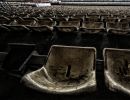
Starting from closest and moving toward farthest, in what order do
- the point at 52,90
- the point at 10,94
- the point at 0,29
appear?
1. the point at 52,90
2. the point at 10,94
3. the point at 0,29

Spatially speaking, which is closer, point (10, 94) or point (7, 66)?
point (10, 94)

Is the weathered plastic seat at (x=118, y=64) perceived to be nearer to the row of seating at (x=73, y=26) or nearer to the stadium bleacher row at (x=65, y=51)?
the stadium bleacher row at (x=65, y=51)

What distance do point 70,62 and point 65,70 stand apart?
18 cm

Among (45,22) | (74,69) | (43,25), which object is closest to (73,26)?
(43,25)

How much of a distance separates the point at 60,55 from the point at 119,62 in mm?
863

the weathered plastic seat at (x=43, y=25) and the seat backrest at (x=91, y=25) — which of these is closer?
the weathered plastic seat at (x=43, y=25)

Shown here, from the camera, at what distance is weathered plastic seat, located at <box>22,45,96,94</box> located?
2459 millimetres

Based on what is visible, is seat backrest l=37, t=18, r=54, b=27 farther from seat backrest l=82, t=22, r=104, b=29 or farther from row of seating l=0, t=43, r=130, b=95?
row of seating l=0, t=43, r=130, b=95

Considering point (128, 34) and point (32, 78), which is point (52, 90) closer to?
point (32, 78)

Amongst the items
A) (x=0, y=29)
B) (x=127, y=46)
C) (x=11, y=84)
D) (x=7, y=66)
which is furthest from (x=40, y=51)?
(x=127, y=46)

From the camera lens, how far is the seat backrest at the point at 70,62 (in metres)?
2.81

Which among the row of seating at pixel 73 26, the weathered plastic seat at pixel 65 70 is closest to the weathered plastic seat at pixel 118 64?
the weathered plastic seat at pixel 65 70

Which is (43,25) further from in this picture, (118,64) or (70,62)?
(118,64)

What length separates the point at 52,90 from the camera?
2182 mm
